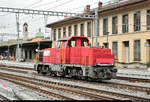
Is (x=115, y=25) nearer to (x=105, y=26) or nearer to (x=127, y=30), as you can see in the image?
(x=105, y=26)

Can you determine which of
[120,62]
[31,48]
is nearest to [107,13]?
[120,62]

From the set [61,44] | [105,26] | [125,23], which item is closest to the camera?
[61,44]

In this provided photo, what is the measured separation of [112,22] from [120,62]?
683 centimetres

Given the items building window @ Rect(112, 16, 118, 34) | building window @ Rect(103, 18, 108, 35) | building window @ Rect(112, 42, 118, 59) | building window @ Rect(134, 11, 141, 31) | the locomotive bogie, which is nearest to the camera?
the locomotive bogie

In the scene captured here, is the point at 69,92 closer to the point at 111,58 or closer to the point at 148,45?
the point at 111,58

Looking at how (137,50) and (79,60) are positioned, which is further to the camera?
(137,50)

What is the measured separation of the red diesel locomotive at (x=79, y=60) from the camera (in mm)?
15492

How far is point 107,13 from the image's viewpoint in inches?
1524

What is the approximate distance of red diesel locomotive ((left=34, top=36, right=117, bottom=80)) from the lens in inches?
610

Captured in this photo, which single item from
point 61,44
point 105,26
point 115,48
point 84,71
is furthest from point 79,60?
point 105,26

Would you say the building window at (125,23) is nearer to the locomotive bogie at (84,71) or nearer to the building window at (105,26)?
the building window at (105,26)

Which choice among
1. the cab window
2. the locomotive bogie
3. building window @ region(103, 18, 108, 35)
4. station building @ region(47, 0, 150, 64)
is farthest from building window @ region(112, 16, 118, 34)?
the cab window

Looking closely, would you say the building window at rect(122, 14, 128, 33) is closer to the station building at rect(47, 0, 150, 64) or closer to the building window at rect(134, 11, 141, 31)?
the station building at rect(47, 0, 150, 64)

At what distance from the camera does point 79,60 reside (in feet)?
54.6
